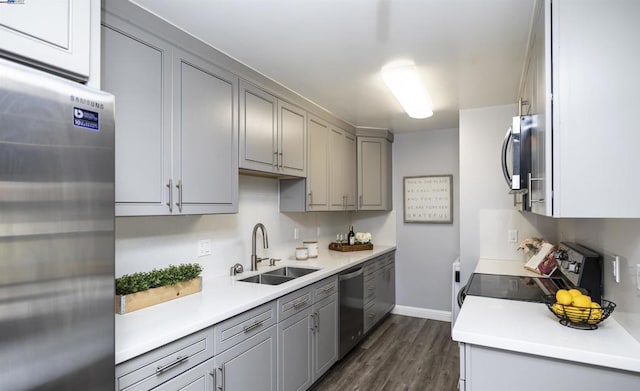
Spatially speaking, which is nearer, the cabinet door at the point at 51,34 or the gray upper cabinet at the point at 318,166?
the cabinet door at the point at 51,34

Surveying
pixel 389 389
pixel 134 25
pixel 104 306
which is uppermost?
pixel 134 25

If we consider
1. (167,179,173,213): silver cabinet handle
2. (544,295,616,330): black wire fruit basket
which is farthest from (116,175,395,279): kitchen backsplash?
(544,295,616,330): black wire fruit basket

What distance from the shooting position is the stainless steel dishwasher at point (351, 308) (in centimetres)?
305

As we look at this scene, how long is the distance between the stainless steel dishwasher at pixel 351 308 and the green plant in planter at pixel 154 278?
1354 millimetres

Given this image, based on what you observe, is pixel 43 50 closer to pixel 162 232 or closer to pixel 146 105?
pixel 146 105

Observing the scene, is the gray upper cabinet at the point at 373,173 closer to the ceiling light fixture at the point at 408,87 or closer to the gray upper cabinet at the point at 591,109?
the ceiling light fixture at the point at 408,87

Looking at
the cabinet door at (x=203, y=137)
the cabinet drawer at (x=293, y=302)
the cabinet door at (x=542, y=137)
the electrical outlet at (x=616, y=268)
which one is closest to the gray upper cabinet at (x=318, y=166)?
the cabinet drawer at (x=293, y=302)

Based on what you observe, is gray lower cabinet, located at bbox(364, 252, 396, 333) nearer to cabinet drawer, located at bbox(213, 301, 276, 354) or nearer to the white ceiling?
cabinet drawer, located at bbox(213, 301, 276, 354)

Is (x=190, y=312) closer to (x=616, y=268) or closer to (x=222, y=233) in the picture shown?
(x=222, y=233)

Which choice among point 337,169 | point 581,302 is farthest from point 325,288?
point 581,302

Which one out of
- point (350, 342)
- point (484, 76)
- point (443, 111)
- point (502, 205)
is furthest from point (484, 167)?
point (350, 342)

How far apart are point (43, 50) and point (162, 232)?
4.10 feet

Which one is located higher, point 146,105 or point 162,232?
point 146,105

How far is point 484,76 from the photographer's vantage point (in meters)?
2.53
